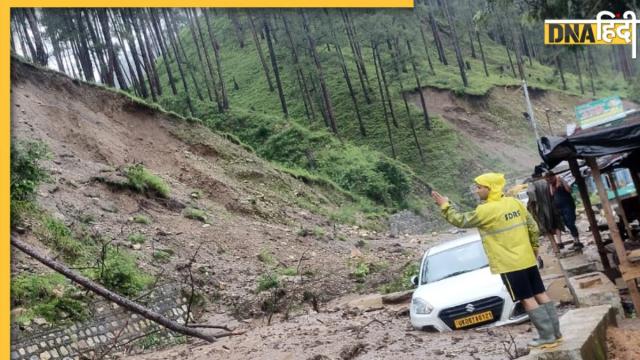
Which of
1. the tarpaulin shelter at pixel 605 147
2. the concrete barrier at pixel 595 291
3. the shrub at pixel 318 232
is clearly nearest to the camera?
the tarpaulin shelter at pixel 605 147

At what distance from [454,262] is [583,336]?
3877mm

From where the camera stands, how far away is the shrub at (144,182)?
17312mm

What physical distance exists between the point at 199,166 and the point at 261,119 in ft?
43.7

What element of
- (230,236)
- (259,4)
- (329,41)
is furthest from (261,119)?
(259,4)

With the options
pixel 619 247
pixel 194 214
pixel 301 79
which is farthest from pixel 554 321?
pixel 301 79

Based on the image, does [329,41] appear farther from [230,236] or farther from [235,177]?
[230,236]

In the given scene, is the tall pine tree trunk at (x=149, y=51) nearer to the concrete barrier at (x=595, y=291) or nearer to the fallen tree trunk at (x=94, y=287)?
the fallen tree trunk at (x=94, y=287)

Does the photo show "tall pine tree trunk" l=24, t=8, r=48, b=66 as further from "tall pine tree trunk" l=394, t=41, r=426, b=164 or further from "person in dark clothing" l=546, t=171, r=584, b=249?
"person in dark clothing" l=546, t=171, r=584, b=249

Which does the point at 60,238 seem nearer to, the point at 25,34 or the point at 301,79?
the point at 25,34

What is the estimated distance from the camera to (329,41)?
4069 cm

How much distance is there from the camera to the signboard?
22.4 ft

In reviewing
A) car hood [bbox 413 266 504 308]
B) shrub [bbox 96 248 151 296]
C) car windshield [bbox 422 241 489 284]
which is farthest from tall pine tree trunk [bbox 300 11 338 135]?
car hood [bbox 413 266 504 308]

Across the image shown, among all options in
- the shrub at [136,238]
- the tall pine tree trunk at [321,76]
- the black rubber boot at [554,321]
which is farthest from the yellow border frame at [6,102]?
the tall pine tree trunk at [321,76]

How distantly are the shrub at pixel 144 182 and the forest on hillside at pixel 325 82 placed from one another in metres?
8.80
